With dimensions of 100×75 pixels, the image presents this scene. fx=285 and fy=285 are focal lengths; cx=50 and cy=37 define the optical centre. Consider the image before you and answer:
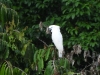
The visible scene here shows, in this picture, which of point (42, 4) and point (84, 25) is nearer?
point (84, 25)

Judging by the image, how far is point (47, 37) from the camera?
3.63 metres

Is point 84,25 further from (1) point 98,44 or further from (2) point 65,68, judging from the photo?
(2) point 65,68

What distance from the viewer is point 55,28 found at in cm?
248

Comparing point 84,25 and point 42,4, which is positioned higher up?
point 42,4

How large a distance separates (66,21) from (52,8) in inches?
18.2

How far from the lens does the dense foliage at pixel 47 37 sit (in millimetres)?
2117

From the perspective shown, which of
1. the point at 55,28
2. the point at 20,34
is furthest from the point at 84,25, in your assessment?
the point at 20,34

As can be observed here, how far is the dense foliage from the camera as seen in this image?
2.12 metres

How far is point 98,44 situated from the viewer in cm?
315

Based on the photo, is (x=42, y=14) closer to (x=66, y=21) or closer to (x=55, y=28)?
(x=66, y=21)

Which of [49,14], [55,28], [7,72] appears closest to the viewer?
[7,72]

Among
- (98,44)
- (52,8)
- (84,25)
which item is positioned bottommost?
(98,44)

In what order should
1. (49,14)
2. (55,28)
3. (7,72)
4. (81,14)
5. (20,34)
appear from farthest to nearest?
(49,14)
(81,14)
(55,28)
(20,34)
(7,72)

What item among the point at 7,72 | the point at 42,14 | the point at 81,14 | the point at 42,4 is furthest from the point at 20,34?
the point at 42,14
